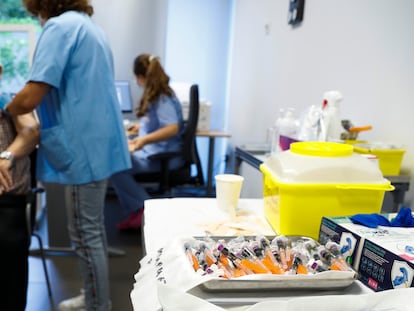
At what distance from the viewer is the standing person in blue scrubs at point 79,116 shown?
1343 mm

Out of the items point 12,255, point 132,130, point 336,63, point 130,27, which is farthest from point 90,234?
point 130,27

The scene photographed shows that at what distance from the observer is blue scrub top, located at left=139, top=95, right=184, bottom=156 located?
245cm

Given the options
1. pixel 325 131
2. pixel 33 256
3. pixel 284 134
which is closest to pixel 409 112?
pixel 325 131

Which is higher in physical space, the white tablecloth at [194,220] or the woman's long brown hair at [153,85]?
the woman's long brown hair at [153,85]

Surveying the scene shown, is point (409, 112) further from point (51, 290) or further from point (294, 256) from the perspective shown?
point (51, 290)

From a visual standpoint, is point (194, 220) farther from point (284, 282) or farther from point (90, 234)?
point (90, 234)

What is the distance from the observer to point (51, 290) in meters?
1.91

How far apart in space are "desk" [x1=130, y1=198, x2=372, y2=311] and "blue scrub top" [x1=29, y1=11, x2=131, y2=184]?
0.49 m

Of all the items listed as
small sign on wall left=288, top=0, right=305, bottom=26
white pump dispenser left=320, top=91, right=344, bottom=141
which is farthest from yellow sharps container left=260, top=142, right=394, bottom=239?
small sign on wall left=288, top=0, right=305, bottom=26

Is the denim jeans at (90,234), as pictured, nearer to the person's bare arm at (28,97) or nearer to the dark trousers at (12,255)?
the dark trousers at (12,255)

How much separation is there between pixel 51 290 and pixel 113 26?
2.51 metres

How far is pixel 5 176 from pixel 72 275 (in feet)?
3.07

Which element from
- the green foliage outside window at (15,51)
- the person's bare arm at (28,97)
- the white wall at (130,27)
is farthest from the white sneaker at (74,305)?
the white wall at (130,27)

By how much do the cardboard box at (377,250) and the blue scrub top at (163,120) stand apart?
→ 180 centimetres
